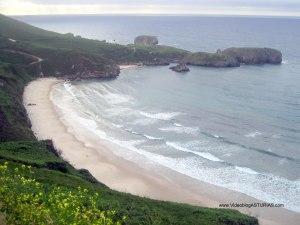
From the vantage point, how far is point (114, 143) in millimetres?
67000

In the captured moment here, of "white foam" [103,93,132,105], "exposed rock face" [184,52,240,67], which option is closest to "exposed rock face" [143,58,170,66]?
"exposed rock face" [184,52,240,67]

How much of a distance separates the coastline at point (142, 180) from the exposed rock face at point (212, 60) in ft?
272

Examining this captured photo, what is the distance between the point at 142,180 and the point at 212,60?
99510 mm

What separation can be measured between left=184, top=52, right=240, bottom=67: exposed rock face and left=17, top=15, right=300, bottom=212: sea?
16343 mm

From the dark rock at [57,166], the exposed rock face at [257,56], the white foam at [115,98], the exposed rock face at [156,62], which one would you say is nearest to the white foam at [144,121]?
the white foam at [115,98]

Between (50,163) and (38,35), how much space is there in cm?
12065

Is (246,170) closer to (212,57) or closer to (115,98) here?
(115,98)

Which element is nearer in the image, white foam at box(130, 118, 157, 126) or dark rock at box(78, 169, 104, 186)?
dark rock at box(78, 169, 104, 186)

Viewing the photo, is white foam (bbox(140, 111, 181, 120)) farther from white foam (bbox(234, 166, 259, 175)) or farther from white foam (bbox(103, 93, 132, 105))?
white foam (bbox(234, 166, 259, 175))

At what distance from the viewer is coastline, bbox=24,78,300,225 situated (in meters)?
45.8

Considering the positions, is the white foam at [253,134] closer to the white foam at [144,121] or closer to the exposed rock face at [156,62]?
the white foam at [144,121]

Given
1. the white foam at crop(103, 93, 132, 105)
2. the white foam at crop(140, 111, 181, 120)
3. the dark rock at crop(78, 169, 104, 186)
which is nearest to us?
the dark rock at crop(78, 169, 104, 186)

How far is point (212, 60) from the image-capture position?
14800cm

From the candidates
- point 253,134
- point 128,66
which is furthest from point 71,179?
point 128,66
